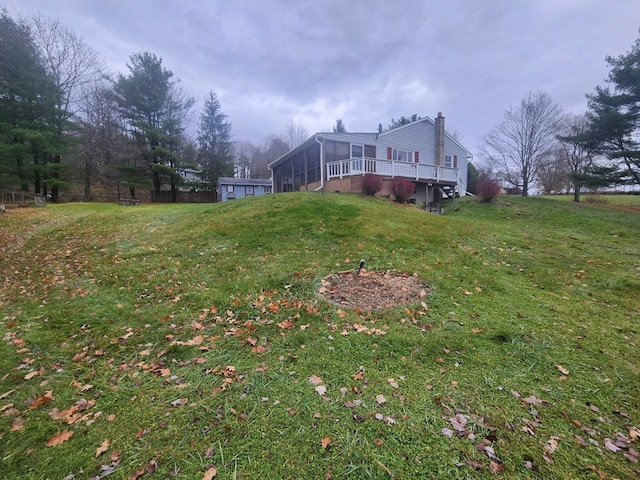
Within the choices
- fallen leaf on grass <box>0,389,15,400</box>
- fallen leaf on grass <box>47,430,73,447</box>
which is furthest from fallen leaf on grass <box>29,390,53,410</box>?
fallen leaf on grass <box>47,430,73,447</box>

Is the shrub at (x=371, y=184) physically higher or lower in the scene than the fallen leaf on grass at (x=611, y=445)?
higher

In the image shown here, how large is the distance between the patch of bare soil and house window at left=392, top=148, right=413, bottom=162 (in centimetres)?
1549

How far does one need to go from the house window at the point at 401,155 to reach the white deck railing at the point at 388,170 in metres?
2.76

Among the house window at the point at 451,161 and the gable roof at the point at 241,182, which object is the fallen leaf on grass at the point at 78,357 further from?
the gable roof at the point at 241,182

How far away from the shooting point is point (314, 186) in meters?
18.3

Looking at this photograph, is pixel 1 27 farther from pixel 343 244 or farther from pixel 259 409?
pixel 259 409

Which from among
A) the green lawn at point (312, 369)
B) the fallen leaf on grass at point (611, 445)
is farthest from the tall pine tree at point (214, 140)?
the fallen leaf on grass at point (611, 445)

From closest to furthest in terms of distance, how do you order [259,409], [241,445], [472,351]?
[241,445] → [259,409] → [472,351]

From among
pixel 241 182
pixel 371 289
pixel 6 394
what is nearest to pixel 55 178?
pixel 241 182

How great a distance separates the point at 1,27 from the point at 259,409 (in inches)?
1223

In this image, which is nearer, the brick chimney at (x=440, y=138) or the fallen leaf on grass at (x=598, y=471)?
the fallen leaf on grass at (x=598, y=471)

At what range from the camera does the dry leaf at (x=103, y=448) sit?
209 cm

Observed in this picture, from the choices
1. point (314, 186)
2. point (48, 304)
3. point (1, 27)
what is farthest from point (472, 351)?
point (1, 27)

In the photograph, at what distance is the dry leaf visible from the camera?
2.09m
